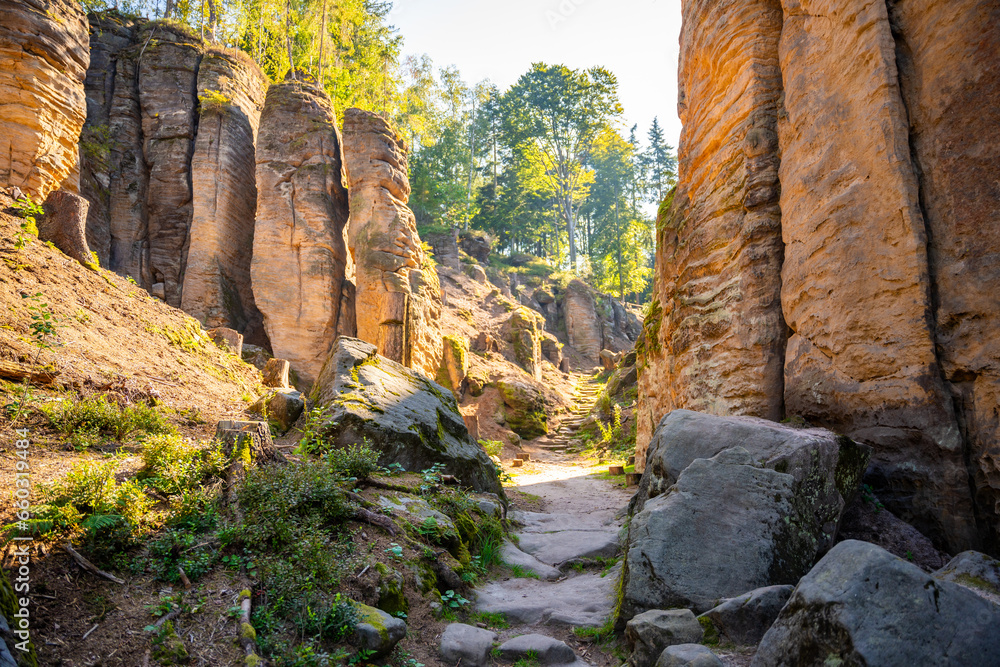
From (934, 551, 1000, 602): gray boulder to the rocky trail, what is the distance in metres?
2.63

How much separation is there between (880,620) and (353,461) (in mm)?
5023

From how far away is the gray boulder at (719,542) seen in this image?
4.05 m

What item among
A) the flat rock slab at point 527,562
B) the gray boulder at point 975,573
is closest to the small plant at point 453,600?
the flat rock slab at point 527,562

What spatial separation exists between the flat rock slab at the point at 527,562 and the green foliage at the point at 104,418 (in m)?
4.44

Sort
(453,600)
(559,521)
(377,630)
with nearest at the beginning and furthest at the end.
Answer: (377,630)
(453,600)
(559,521)

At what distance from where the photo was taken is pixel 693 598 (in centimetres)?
400

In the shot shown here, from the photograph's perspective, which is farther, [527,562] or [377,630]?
[527,562]

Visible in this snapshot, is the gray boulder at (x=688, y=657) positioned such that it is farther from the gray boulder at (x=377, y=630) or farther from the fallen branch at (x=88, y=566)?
the fallen branch at (x=88, y=566)

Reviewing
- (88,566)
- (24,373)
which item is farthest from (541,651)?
(24,373)

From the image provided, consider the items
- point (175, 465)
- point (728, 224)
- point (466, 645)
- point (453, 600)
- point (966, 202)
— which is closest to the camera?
point (466, 645)

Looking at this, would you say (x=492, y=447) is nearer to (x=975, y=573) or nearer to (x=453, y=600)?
(x=453, y=600)

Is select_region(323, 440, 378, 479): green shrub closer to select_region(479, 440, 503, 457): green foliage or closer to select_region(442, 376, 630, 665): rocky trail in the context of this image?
select_region(442, 376, 630, 665): rocky trail

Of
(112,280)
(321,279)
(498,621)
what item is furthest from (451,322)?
(498,621)

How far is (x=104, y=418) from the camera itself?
18.3 feet
